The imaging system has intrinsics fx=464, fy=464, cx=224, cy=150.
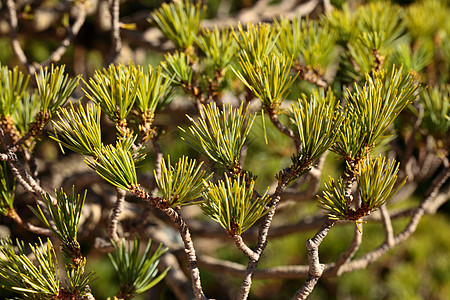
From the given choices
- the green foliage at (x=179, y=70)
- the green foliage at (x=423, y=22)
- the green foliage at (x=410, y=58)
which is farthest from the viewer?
the green foliage at (x=423, y=22)

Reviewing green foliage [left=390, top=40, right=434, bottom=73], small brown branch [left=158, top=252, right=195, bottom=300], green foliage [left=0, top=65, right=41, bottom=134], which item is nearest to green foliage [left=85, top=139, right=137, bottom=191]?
green foliage [left=0, top=65, right=41, bottom=134]

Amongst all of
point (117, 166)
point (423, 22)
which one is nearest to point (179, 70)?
point (117, 166)

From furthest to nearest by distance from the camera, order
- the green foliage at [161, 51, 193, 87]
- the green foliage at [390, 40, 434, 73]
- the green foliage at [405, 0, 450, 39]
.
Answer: the green foliage at [405, 0, 450, 39], the green foliage at [390, 40, 434, 73], the green foliage at [161, 51, 193, 87]

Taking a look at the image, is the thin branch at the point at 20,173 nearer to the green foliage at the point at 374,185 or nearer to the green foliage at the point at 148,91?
the green foliage at the point at 148,91

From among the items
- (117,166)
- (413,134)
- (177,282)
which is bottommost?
(177,282)

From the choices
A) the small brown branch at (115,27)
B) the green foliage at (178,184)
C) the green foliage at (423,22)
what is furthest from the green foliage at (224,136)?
the green foliage at (423,22)

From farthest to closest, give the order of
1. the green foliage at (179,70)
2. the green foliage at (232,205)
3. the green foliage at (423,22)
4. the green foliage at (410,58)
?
the green foliage at (423,22), the green foliage at (410,58), the green foliage at (179,70), the green foliage at (232,205)

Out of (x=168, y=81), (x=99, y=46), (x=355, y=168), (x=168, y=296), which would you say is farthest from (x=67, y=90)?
(x=168, y=296)

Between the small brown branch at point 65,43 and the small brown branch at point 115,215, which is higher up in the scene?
the small brown branch at point 65,43

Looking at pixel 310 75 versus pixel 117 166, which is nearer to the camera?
pixel 117 166

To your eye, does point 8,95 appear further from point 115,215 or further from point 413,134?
point 413,134

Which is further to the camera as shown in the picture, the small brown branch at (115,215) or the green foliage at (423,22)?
the green foliage at (423,22)

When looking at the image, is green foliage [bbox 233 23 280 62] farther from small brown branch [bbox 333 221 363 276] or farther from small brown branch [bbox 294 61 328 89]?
small brown branch [bbox 333 221 363 276]

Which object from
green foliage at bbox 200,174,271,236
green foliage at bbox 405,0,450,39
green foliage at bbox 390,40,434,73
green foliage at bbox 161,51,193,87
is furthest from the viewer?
green foliage at bbox 405,0,450,39
